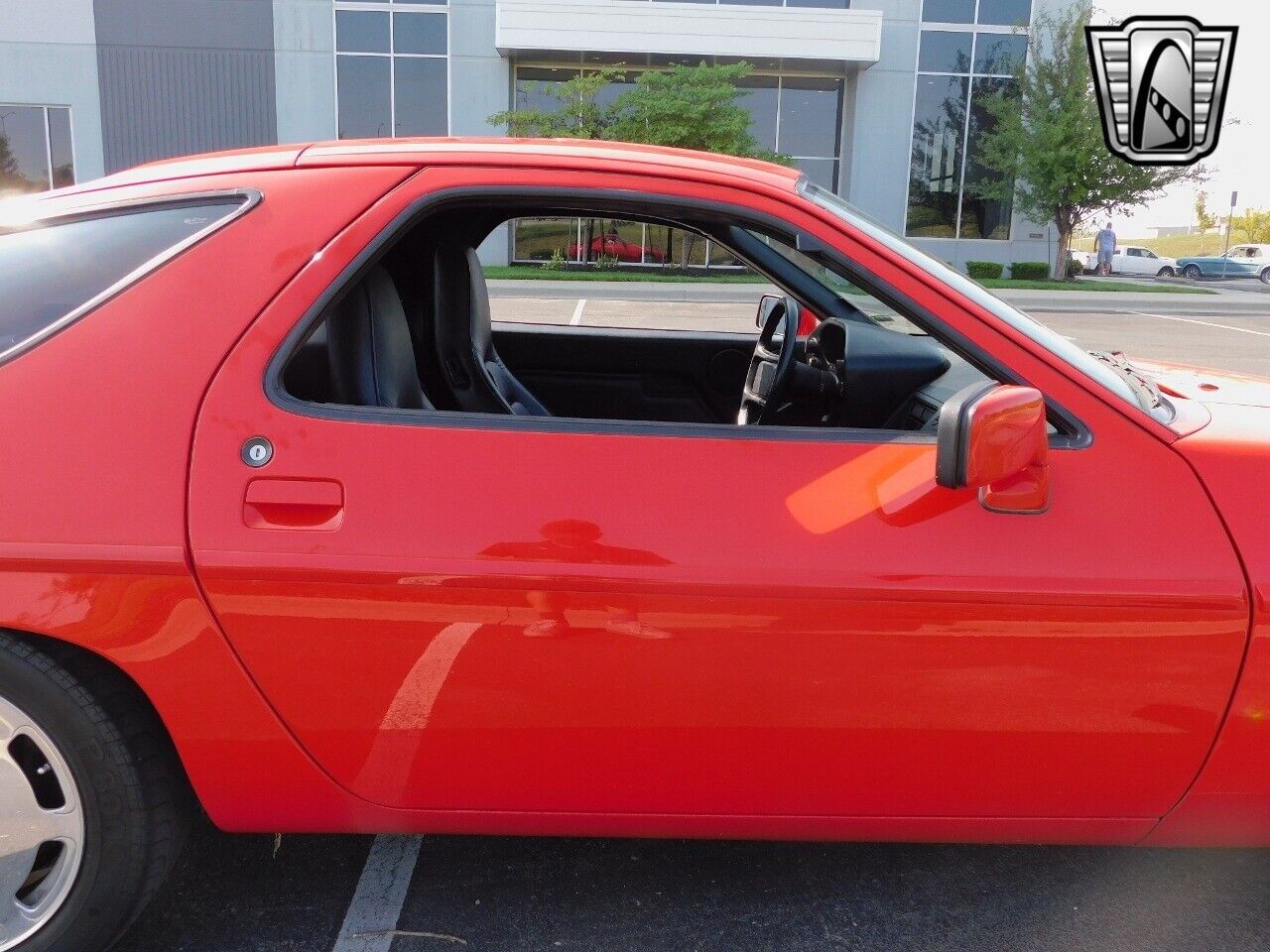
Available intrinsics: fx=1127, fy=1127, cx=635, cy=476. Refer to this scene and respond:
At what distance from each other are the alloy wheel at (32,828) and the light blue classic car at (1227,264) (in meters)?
45.9

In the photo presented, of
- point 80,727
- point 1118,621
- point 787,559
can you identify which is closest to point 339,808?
point 80,727

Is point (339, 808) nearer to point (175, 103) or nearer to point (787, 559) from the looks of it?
point (787, 559)

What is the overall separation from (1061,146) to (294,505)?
26678mm

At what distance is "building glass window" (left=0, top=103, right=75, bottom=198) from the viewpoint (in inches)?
1029

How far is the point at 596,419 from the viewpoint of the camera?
6.77 ft

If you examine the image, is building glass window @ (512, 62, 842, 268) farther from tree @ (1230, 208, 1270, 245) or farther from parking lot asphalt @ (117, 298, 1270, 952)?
tree @ (1230, 208, 1270, 245)

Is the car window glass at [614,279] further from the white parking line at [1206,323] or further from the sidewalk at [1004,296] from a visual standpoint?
the white parking line at [1206,323]

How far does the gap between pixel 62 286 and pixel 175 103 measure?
88.9 ft

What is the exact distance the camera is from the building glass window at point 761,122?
83.7 ft

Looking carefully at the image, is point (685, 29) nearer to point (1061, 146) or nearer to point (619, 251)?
point (619, 251)

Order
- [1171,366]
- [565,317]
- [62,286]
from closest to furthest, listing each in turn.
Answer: [62,286]
[1171,366]
[565,317]

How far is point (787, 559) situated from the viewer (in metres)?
1.95

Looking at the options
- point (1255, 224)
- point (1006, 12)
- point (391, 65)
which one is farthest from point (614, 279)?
point (1255, 224)

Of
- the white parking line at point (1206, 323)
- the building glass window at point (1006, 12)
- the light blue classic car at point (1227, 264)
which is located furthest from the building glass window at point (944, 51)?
the light blue classic car at point (1227, 264)
